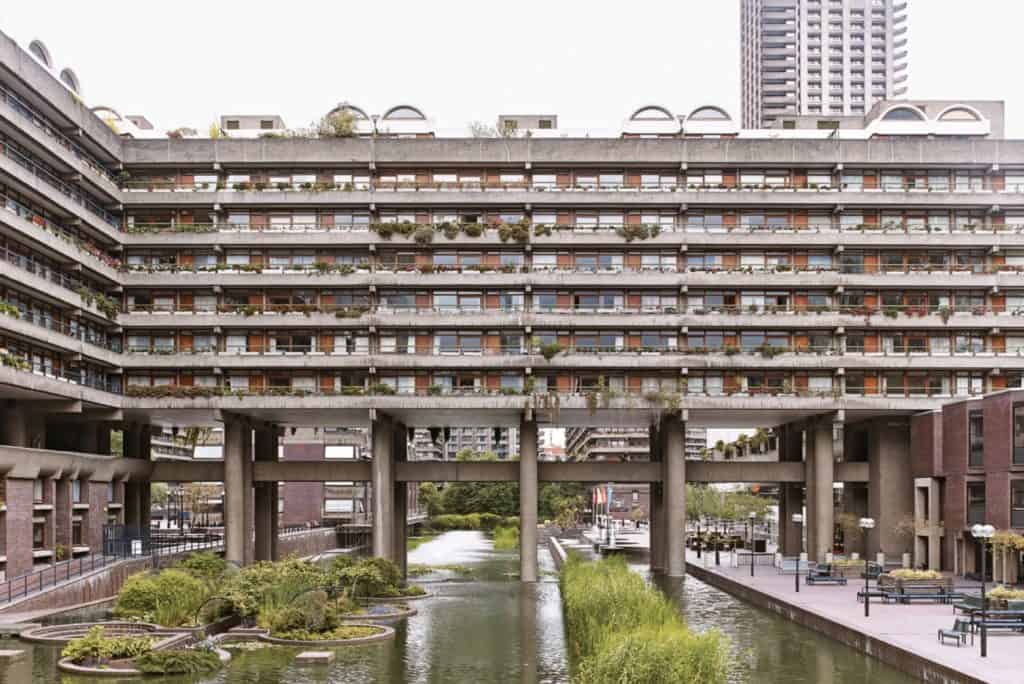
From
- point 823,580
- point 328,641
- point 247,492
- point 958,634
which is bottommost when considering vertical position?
point 823,580

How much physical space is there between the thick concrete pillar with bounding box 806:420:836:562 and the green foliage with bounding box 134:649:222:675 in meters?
46.3

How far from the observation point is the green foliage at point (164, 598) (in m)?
45.5

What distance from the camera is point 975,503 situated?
6556cm

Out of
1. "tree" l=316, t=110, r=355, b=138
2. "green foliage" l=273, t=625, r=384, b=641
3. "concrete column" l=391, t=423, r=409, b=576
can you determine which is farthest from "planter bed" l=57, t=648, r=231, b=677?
"tree" l=316, t=110, r=355, b=138

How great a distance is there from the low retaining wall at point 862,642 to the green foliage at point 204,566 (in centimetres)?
2316

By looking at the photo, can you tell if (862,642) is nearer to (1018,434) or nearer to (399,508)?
(1018,434)

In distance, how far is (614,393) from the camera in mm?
73312

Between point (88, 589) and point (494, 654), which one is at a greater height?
point (88, 589)

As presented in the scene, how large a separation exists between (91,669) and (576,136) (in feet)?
158

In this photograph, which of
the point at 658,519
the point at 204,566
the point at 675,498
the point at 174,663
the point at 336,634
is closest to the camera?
the point at 174,663

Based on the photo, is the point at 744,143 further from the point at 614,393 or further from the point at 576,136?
the point at 614,393

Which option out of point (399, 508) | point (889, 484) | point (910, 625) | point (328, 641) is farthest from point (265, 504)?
point (910, 625)

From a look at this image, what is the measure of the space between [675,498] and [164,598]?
3573 cm

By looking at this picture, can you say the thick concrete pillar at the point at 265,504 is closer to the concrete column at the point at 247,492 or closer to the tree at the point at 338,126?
the concrete column at the point at 247,492
